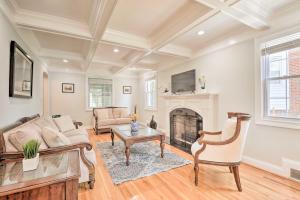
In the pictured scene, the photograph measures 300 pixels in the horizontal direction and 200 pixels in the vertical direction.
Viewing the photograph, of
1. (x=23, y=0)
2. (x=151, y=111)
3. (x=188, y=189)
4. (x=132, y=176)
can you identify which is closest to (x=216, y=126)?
(x=188, y=189)

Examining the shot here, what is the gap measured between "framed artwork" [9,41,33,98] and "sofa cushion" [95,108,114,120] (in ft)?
8.67

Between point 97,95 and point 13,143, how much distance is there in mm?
5126

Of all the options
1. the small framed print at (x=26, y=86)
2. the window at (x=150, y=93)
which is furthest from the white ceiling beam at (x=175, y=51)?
the small framed print at (x=26, y=86)

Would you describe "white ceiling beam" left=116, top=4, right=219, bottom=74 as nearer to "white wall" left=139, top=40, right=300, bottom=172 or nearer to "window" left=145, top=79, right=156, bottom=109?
"white wall" left=139, top=40, right=300, bottom=172

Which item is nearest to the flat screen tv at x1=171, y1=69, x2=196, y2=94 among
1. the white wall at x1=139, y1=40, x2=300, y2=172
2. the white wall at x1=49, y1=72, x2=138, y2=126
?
the white wall at x1=139, y1=40, x2=300, y2=172

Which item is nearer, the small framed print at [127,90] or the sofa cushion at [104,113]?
the sofa cushion at [104,113]

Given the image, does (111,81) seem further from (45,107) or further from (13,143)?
(13,143)

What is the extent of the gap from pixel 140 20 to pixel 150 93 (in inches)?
165

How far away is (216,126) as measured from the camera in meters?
3.40

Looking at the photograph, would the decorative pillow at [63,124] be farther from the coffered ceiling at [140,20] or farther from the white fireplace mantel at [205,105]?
the white fireplace mantel at [205,105]

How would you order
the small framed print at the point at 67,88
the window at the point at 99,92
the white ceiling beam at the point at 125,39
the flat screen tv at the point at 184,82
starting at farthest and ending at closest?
the window at the point at 99,92 < the small framed print at the point at 67,88 < the flat screen tv at the point at 184,82 < the white ceiling beam at the point at 125,39

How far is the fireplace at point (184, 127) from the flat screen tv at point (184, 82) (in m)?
0.57

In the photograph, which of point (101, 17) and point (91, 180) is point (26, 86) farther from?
point (91, 180)

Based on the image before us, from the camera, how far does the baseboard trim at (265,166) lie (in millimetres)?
2341
